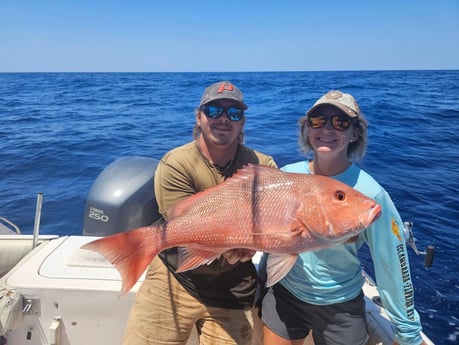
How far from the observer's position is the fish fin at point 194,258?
87.3 inches

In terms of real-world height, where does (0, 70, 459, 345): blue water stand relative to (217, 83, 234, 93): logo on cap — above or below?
below

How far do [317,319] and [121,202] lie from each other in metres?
2.29

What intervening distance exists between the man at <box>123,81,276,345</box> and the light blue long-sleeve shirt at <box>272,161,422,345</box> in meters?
0.51

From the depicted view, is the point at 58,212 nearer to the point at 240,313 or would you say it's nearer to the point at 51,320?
the point at 51,320

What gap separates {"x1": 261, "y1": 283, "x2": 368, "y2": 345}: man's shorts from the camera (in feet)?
7.83

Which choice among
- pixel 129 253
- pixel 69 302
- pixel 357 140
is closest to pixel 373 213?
pixel 357 140

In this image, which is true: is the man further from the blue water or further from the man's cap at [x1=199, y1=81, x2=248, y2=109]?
the blue water

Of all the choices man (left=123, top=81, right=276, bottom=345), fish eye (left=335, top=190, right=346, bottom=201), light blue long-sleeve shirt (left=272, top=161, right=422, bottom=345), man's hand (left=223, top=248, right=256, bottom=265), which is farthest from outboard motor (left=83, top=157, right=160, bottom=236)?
fish eye (left=335, top=190, right=346, bottom=201)

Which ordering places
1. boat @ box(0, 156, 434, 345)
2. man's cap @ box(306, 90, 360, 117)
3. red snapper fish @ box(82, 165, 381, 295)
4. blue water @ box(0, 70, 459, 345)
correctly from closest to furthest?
red snapper fish @ box(82, 165, 381, 295), man's cap @ box(306, 90, 360, 117), boat @ box(0, 156, 434, 345), blue water @ box(0, 70, 459, 345)

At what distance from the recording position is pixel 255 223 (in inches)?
83.7

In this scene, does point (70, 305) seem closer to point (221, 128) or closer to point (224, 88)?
point (221, 128)

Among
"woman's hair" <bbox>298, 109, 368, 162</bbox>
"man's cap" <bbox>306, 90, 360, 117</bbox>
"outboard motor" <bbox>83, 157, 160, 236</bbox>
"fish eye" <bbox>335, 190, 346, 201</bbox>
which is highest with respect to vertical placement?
"man's cap" <bbox>306, 90, 360, 117</bbox>

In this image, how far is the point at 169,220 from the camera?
228 cm

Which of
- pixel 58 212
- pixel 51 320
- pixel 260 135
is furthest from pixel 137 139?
pixel 51 320
